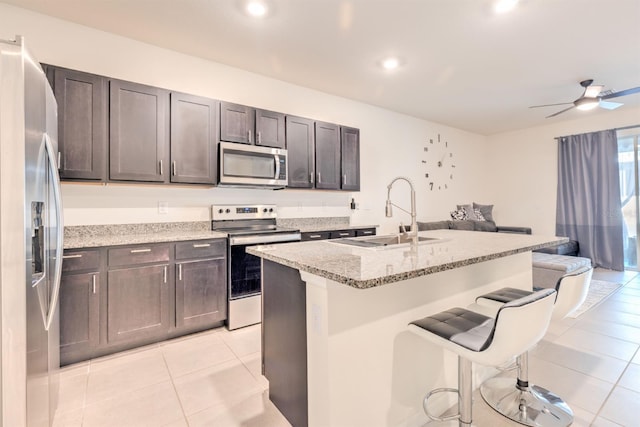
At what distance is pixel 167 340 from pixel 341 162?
2.78m

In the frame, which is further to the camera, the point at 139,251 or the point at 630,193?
the point at 630,193

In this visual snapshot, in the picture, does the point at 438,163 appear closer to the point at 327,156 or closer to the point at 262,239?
the point at 327,156

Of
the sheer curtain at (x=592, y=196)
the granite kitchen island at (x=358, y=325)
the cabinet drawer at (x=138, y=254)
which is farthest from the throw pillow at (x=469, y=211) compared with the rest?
the cabinet drawer at (x=138, y=254)

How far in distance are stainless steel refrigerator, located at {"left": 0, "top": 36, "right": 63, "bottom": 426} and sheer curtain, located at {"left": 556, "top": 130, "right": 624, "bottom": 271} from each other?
7.18 m

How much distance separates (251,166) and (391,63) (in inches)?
75.2

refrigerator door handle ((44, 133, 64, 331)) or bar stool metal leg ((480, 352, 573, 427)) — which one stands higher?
refrigerator door handle ((44, 133, 64, 331))

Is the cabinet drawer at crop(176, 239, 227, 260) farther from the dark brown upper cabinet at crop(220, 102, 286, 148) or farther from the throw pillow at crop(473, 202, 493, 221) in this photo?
the throw pillow at crop(473, 202, 493, 221)

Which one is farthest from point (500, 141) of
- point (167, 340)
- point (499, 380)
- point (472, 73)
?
point (167, 340)

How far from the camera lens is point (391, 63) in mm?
3299

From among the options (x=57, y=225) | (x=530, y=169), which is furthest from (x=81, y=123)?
(x=530, y=169)

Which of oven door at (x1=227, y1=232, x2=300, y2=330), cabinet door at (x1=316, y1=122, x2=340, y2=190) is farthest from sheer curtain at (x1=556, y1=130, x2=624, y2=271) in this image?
oven door at (x1=227, y1=232, x2=300, y2=330)

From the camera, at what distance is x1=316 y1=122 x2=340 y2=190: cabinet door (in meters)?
3.76

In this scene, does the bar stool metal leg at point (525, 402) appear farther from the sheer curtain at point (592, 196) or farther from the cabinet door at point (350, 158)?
the sheer curtain at point (592, 196)

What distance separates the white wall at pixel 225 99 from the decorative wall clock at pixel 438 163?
5.4 inches
